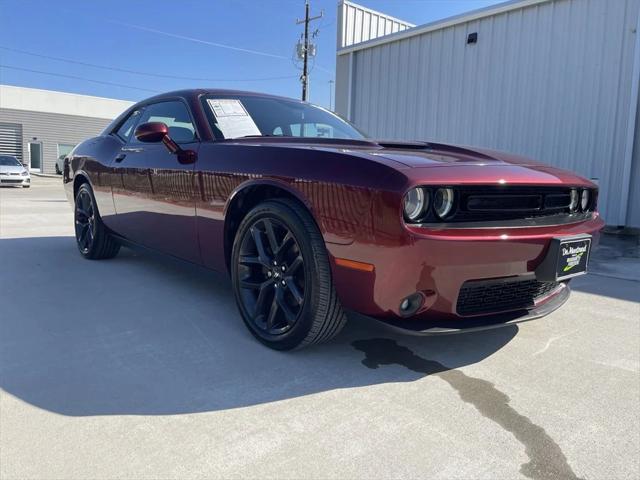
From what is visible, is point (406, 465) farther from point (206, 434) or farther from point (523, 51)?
point (523, 51)

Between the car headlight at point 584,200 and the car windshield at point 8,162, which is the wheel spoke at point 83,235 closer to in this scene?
the car headlight at point 584,200

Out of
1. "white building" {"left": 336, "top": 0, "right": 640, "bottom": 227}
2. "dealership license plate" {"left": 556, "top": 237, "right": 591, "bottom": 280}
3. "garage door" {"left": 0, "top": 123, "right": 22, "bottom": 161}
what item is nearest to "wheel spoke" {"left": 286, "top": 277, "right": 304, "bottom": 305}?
"dealership license plate" {"left": 556, "top": 237, "right": 591, "bottom": 280}

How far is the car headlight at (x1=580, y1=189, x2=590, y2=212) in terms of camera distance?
2.74m

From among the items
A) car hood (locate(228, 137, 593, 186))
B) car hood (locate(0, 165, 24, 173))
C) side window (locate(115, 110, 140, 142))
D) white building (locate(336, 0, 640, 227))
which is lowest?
car hood (locate(0, 165, 24, 173))

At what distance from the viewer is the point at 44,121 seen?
1215 inches

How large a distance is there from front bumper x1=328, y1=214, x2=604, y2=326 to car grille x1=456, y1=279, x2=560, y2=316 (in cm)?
2

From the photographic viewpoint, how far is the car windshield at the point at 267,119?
316 cm

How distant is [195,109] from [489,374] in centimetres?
234

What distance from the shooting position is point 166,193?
3.35 metres

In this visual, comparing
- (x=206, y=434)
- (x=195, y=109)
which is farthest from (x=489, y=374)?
(x=195, y=109)

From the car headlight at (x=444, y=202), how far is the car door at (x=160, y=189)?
157 cm

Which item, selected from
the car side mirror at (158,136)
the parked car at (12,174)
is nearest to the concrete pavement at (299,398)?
the car side mirror at (158,136)

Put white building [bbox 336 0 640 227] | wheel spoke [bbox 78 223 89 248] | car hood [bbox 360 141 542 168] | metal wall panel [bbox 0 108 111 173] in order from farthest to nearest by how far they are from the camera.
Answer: metal wall panel [bbox 0 108 111 173] → white building [bbox 336 0 640 227] → wheel spoke [bbox 78 223 89 248] → car hood [bbox 360 141 542 168]

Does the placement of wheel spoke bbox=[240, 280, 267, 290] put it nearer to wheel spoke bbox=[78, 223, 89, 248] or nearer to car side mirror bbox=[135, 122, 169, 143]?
car side mirror bbox=[135, 122, 169, 143]
